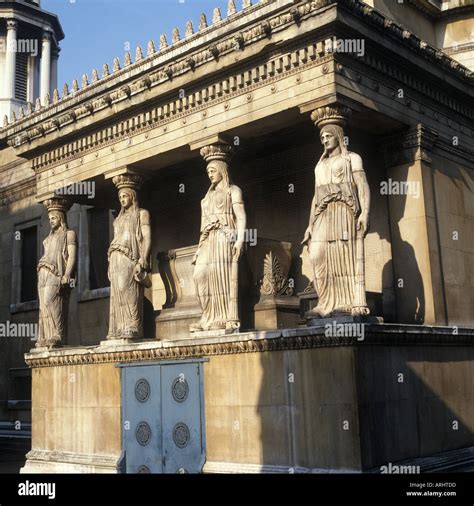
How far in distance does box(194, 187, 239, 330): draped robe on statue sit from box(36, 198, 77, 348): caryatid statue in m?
4.79

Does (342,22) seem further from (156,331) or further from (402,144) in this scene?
(156,331)

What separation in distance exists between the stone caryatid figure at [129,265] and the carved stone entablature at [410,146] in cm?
559

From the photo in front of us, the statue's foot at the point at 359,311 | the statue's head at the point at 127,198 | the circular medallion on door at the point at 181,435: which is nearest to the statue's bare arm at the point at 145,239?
the statue's head at the point at 127,198

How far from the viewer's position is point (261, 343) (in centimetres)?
1295

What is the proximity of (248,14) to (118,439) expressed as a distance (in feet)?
30.5

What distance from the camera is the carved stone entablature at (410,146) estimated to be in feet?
47.5

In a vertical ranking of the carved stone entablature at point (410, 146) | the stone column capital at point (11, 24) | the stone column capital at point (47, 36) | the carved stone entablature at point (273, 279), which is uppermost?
the stone column capital at point (47, 36)

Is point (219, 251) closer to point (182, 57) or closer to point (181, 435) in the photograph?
point (181, 435)

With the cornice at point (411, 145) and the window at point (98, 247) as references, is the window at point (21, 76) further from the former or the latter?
the cornice at point (411, 145)

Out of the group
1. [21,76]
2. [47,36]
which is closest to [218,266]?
[21,76]

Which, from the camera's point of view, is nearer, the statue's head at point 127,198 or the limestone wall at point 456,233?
the limestone wall at point 456,233

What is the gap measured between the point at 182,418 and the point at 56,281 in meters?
5.58

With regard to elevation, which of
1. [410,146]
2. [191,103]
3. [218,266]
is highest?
[191,103]

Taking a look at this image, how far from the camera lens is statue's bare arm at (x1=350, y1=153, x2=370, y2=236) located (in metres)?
12.4
